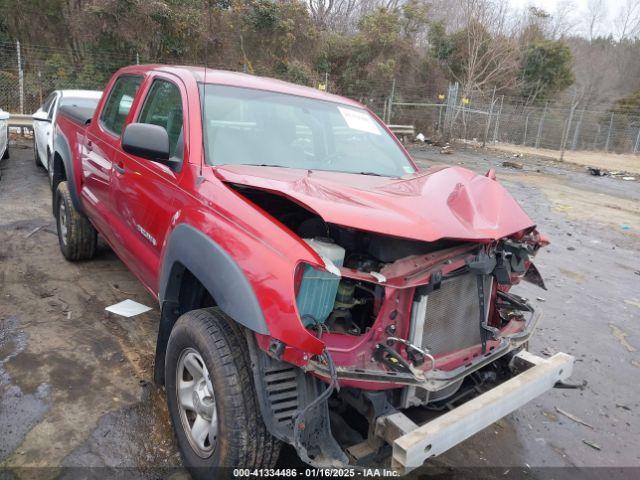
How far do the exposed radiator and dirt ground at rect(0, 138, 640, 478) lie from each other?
0.85 m

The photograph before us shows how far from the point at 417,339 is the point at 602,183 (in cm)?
1479

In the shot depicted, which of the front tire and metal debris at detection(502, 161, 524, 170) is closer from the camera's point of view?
the front tire

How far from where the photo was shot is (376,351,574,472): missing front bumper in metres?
1.94

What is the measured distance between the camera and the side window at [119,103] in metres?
3.98

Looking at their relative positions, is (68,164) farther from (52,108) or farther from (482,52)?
(482,52)

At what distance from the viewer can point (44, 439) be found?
2.75 meters

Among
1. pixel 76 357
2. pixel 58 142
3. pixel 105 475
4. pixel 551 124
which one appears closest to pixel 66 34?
pixel 58 142

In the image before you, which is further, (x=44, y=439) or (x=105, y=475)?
(x=44, y=439)

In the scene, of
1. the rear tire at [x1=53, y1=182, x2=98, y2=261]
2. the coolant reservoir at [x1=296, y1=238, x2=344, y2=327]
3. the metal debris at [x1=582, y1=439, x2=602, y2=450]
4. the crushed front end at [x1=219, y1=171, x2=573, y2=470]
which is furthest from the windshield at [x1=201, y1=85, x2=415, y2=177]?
the rear tire at [x1=53, y1=182, x2=98, y2=261]

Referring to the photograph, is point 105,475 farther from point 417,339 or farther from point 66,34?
point 66,34

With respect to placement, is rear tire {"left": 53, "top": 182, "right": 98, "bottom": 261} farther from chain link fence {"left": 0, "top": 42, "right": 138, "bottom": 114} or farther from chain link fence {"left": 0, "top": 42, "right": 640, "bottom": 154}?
chain link fence {"left": 0, "top": 42, "right": 640, "bottom": 154}

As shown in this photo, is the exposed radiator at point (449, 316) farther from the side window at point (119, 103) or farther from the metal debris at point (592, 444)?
the side window at point (119, 103)

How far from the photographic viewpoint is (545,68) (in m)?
28.2

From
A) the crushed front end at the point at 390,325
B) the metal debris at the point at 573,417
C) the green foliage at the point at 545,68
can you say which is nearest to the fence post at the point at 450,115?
the green foliage at the point at 545,68
